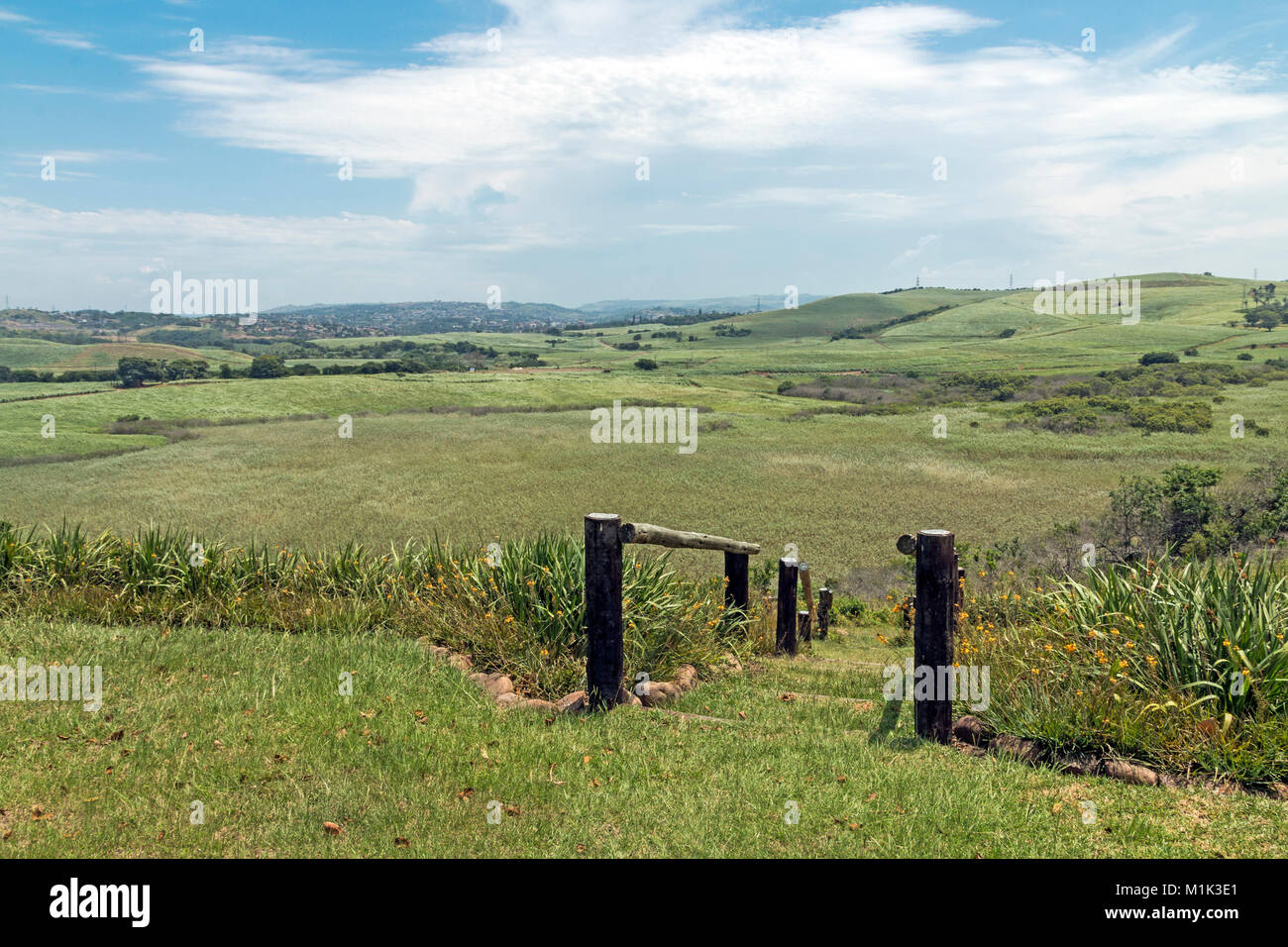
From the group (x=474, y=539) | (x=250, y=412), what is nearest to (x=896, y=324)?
(x=250, y=412)

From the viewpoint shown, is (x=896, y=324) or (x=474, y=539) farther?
(x=896, y=324)

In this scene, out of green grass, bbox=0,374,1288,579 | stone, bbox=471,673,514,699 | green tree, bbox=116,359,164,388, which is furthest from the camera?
green tree, bbox=116,359,164,388

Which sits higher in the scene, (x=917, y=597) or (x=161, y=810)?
(x=917, y=597)

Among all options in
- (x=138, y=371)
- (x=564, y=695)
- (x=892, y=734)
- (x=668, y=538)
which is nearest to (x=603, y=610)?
(x=564, y=695)

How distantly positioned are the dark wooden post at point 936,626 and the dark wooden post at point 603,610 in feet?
7.91

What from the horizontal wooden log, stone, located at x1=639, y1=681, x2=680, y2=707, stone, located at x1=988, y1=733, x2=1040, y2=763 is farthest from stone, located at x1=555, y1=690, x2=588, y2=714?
stone, located at x1=988, y1=733, x2=1040, y2=763

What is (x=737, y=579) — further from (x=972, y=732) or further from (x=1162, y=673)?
(x=1162, y=673)

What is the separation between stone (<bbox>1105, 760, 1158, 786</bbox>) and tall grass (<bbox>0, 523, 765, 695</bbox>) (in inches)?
157

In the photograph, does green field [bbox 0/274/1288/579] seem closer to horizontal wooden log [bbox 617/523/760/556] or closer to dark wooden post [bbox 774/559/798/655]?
dark wooden post [bbox 774/559/798/655]

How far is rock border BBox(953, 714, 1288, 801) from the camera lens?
540cm

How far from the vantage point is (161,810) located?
4.91 meters

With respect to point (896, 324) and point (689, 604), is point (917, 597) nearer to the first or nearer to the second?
point (689, 604)

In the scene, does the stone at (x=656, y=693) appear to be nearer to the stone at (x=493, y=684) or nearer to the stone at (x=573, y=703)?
the stone at (x=573, y=703)
